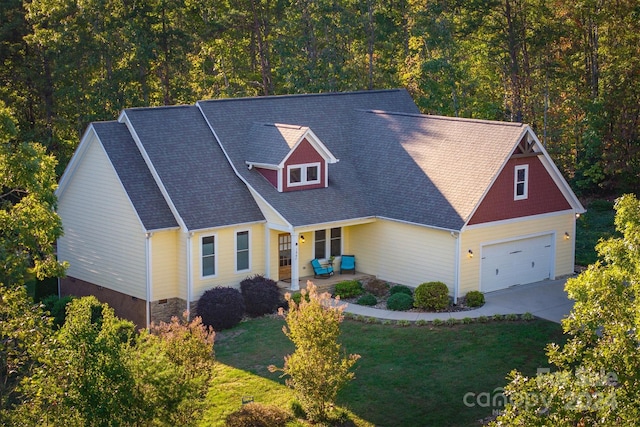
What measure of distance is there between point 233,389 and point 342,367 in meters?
3.76

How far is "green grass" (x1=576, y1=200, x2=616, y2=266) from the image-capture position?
122 ft

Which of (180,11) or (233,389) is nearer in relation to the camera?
(233,389)

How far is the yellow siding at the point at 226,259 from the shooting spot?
3091 cm

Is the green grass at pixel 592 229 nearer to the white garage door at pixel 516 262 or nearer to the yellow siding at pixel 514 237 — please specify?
the yellow siding at pixel 514 237

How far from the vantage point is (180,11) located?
1921 inches

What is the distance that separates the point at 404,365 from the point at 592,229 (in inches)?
725

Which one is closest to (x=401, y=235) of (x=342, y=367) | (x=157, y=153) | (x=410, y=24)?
(x=157, y=153)

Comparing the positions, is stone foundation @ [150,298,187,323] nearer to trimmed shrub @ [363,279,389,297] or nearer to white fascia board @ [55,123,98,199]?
white fascia board @ [55,123,98,199]

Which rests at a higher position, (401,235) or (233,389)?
(401,235)

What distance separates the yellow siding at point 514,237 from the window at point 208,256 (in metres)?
7.96

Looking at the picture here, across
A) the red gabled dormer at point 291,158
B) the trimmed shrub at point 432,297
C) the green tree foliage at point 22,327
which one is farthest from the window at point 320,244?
the green tree foliage at point 22,327

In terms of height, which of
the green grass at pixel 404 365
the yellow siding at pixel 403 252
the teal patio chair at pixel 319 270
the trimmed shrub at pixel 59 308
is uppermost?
the yellow siding at pixel 403 252

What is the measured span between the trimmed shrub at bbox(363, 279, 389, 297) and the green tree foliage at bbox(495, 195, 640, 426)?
1601 cm

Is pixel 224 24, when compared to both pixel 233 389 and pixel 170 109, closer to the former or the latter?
→ pixel 170 109
